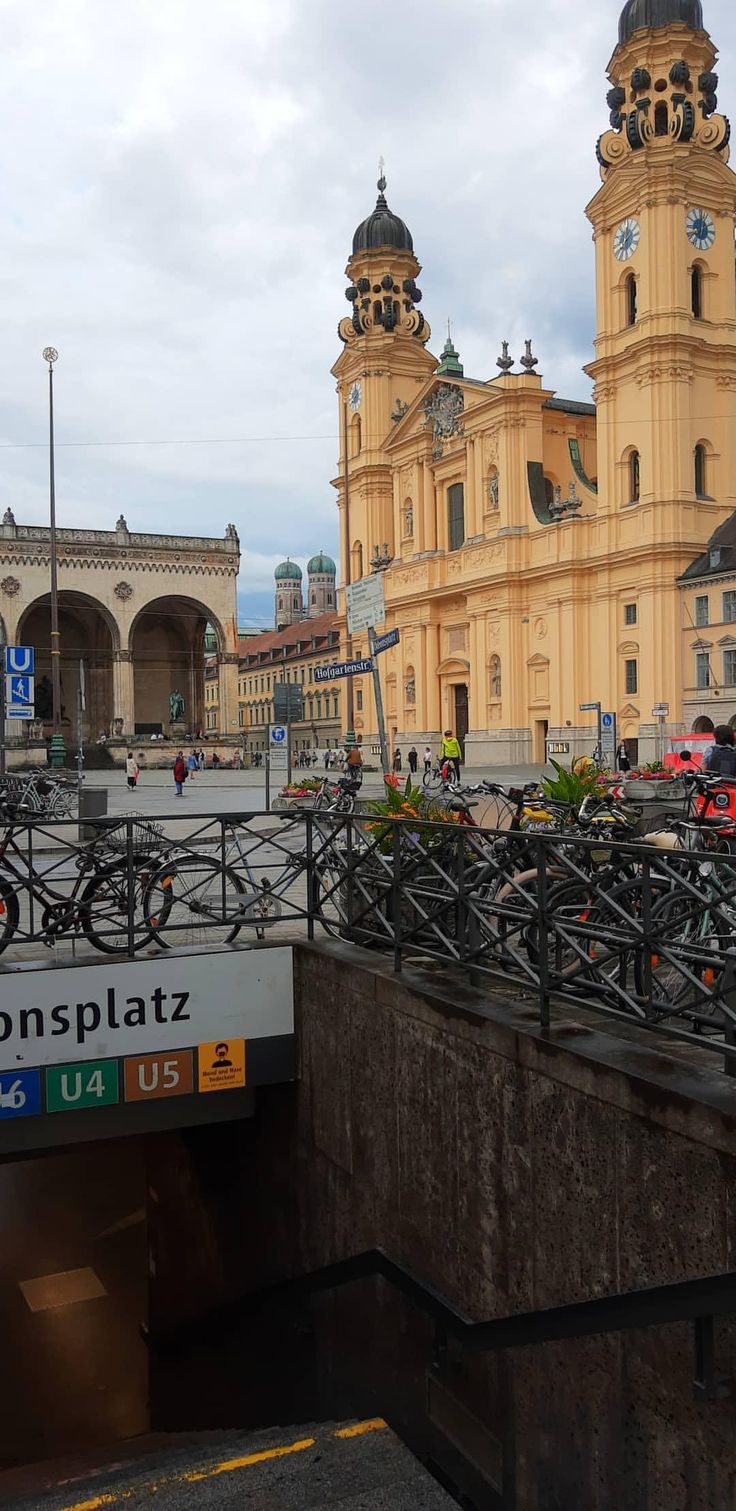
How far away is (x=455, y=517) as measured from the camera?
5759 centimetres

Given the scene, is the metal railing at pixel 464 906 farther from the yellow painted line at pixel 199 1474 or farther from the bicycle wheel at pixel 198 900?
the yellow painted line at pixel 199 1474

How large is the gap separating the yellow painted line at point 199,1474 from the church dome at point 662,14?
177 ft

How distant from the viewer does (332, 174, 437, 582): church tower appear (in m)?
64.1

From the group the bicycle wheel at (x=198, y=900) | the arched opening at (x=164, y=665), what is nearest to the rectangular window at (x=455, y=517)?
the arched opening at (x=164, y=665)

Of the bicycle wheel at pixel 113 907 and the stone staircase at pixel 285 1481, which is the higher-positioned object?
the bicycle wheel at pixel 113 907

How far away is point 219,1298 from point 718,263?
157ft

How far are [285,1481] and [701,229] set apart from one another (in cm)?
5054

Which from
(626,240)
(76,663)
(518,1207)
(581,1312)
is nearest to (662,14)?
(626,240)

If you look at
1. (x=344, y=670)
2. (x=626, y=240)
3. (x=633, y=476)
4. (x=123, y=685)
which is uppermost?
(x=626, y=240)

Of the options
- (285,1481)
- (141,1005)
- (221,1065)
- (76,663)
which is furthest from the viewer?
(76,663)

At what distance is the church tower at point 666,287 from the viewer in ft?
146

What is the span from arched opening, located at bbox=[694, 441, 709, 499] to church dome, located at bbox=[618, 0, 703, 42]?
57.7 feet

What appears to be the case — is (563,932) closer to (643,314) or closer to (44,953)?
(44,953)

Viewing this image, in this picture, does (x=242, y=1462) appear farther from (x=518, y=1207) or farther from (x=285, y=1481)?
(x=518, y=1207)
